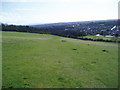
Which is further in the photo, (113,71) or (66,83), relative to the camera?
(113,71)

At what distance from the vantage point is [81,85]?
1281 centimetres

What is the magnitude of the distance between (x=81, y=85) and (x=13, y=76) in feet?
28.4

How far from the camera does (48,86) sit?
488 inches

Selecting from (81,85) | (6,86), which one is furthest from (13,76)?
(81,85)

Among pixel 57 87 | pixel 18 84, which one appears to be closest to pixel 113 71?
pixel 57 87

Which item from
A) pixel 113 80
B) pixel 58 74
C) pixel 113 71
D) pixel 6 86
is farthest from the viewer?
pixel 113 71

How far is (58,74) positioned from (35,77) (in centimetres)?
324

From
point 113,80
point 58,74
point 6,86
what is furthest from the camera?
point 58,74

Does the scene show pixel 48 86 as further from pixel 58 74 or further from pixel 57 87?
pixel 58 74

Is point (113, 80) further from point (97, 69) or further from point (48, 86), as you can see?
point (48, 86)

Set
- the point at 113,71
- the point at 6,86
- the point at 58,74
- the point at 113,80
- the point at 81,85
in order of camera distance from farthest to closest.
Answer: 1. the point at 113,71
2. the point at 58,74
3. the point at 113,80
4. the point at 81,85
5. the point at 6,86

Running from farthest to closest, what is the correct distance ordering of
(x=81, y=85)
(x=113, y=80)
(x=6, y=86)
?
(x=113, y=80)
(x=81, y=85)
(x=6, y=86)

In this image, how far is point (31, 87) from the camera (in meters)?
12.0

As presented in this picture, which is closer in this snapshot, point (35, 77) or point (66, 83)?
point (66, 83)
